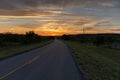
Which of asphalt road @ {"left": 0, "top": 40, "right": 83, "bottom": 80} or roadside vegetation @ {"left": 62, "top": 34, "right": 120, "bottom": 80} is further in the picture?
roadside vegetation @ {"left": 62, "top": 34, "right": 120, "bottom": 80}

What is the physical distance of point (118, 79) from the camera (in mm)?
11703

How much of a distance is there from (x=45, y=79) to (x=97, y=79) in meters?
2.34

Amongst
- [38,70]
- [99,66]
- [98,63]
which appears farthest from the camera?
[98,63]

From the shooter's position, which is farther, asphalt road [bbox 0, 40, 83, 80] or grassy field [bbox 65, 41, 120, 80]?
grassy field [bbox 65, 41, 120, 80]

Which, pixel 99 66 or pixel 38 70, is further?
pixel 99 66

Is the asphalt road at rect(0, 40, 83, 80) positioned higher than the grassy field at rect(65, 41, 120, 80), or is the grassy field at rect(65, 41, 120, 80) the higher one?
the asphalt road at rect(0, 40, 83, 80)

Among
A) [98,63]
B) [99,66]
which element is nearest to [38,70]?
[99,66]

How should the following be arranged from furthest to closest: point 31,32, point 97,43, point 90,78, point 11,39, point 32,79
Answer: point 11,39 < point 31,32 < point 97,43 < point 90,78 < point 32,79

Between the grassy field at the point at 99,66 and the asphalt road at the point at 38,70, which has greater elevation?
the asphalt road at the point at 38,70

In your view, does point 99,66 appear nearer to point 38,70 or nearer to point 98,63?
point 98,63

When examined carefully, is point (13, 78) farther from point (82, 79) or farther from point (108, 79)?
point (108, 79)

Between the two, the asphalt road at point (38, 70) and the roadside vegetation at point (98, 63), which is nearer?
the asphalt road at point (38, 70)

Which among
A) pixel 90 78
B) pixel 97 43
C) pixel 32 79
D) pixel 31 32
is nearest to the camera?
pixel 32 79

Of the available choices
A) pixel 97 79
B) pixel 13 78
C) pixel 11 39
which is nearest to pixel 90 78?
pixel 97 79
